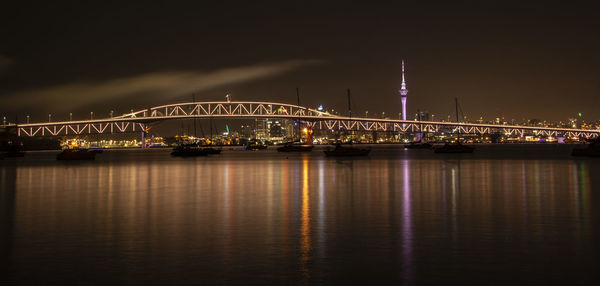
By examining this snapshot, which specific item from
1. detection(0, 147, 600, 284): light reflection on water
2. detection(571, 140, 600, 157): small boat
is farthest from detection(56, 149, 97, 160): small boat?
detection(571, 140, 600, 157): small boat

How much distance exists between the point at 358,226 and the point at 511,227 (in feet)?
9.26

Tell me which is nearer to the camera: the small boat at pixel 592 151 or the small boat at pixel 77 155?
the small boat at pixel 592 151

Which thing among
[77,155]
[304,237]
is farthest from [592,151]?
[77,155]

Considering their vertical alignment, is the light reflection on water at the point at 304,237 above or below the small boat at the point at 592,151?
below

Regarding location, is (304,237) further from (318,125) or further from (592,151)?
(318,125)

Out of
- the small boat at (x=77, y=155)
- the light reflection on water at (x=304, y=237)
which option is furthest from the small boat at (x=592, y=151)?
the small boat at (x=77, y=155)

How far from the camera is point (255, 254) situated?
27.3 feet

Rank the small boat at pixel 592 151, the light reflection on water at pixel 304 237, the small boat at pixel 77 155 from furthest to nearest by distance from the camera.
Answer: the small boat at pixel 77 155 → the small boat at pixel 592 151 → the light reflection on water at pixel 304 237

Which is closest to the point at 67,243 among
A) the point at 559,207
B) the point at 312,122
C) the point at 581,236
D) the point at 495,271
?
the point at 495,271

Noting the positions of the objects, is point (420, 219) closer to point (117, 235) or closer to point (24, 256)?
point (117, 235)

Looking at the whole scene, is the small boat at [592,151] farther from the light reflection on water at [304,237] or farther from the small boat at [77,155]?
the small boat at [77,155]

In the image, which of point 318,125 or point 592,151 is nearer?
point 592,151

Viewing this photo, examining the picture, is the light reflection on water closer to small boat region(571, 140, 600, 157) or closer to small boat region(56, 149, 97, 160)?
small boat region(571, 140, 600, 157)

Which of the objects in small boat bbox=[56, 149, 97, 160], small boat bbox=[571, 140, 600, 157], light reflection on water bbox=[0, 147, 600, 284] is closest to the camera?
light reflection on water bbox=[0, 147, 600, 284]
